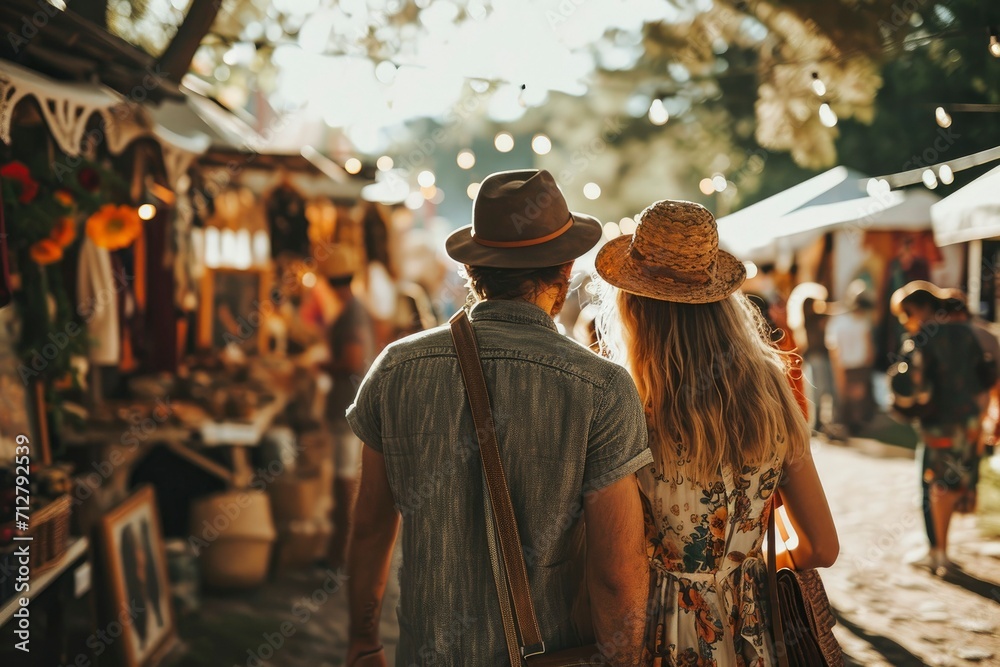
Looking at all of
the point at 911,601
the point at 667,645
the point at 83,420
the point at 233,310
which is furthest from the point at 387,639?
the point at 233,310

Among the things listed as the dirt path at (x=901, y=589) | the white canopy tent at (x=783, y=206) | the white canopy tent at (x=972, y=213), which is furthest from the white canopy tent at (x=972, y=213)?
the white canopy tent at (x=783, y=206)

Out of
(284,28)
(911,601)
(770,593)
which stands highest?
(284,28)

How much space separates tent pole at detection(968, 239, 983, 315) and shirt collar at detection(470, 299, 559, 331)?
9.27 m

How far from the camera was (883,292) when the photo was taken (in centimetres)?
1306

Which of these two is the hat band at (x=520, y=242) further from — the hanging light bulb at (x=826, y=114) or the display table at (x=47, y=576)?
the hanging light bulb at (x=826, y=114)

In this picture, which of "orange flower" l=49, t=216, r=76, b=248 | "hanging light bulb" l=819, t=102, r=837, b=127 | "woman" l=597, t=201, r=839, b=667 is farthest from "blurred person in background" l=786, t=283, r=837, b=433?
"woman" l=597, t=201, r=839, b=667

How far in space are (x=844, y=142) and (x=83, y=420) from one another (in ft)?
52.9

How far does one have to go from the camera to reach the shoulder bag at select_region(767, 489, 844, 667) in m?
2.11

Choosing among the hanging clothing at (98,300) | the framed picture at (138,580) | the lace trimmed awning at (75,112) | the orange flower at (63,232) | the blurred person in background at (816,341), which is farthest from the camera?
the blurred person in background at (816,341)

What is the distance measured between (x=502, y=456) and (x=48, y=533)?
2720 mm

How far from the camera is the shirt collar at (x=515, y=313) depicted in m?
2.00

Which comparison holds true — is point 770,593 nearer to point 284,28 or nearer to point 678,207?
point 678,207

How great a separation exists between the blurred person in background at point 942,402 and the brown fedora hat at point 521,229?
465 cm

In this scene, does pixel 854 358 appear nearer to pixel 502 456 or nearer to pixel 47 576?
pixel 47 576
